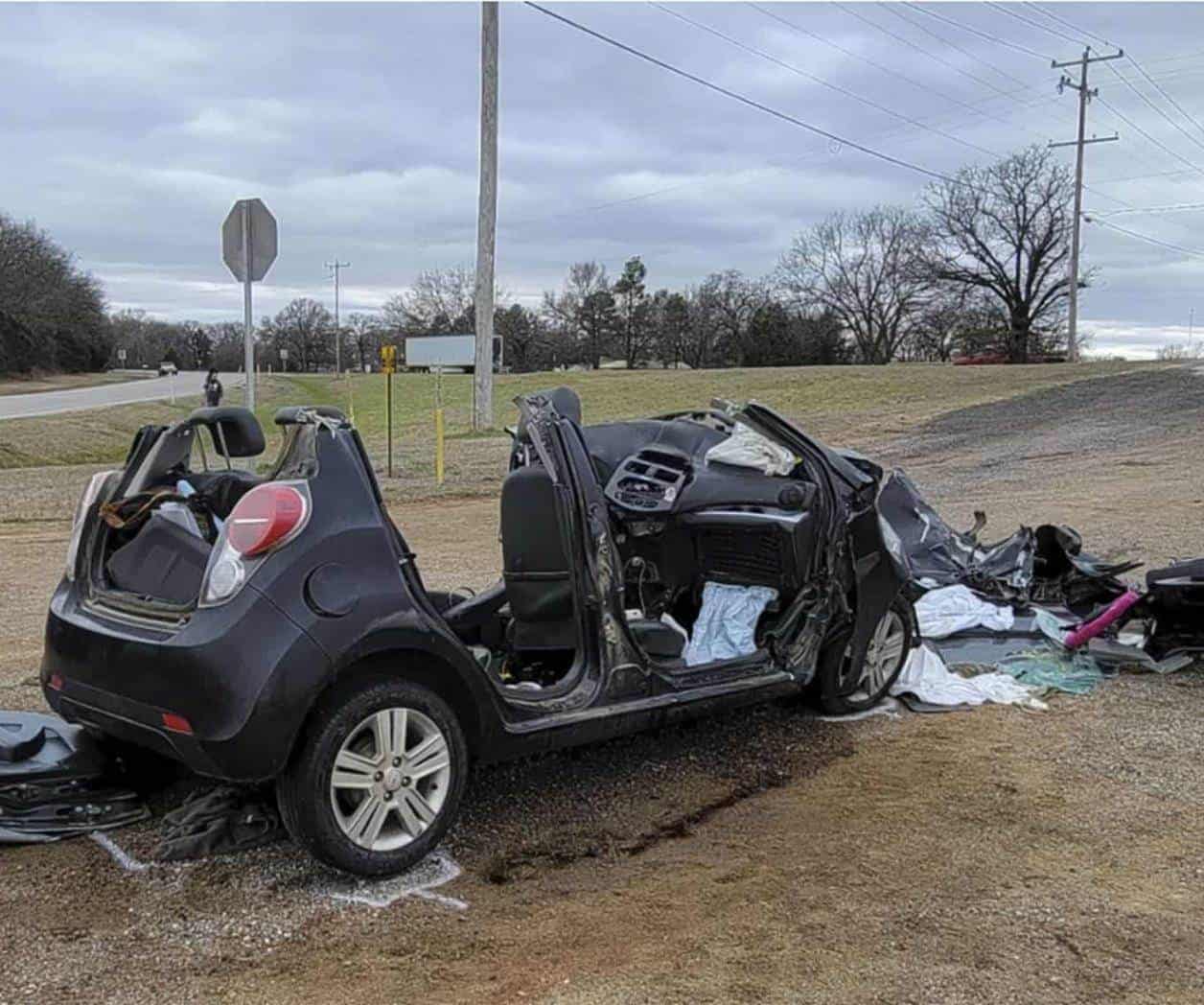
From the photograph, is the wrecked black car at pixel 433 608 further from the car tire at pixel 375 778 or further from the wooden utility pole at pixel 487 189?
the wooden utility pole at pixel 487 189

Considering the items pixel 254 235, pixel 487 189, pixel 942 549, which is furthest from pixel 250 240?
pixel 487 189

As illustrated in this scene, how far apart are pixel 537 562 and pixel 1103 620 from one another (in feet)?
12.6

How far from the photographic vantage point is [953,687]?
19.8ft

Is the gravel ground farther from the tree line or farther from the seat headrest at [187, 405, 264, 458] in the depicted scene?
the tree line

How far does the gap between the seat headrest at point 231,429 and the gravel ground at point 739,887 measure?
1441mm

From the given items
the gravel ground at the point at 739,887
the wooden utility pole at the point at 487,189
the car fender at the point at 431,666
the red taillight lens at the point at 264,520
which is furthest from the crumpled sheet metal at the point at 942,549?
the wooden utility pole at the point at 487,189

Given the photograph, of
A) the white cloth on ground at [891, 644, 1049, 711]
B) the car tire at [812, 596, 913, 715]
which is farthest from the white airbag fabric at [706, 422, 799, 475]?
the white cloth on ground at [891, 644, 1049, 711]

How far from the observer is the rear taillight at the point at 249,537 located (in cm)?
348

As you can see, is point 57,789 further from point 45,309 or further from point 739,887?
point 45,309

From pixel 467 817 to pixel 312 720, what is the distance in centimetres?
99

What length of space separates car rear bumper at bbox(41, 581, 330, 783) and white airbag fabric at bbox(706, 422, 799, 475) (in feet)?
7.69

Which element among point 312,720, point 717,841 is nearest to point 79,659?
point 312,720

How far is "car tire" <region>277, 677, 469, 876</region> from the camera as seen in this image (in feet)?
11.5

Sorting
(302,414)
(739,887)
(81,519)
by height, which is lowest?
(739,887)
